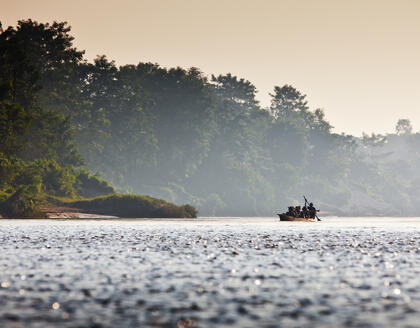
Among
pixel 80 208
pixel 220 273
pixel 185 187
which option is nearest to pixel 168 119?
pixel 185 187

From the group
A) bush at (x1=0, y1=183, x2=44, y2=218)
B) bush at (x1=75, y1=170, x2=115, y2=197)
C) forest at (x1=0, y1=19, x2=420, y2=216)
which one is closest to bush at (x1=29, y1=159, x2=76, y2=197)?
forest at (x1=0, y1=19, x2=420, y2=216)

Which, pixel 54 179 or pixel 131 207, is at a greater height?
pixel 54 179

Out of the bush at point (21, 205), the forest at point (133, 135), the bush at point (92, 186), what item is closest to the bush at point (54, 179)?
the forest at point (133, 135)

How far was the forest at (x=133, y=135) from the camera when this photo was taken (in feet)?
285

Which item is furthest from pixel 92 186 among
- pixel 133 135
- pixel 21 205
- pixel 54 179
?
pixel 133 135

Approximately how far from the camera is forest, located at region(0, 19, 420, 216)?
8681 cm

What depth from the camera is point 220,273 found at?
2266cm

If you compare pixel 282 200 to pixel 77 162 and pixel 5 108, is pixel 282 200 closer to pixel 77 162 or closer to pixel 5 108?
pixel 77 162

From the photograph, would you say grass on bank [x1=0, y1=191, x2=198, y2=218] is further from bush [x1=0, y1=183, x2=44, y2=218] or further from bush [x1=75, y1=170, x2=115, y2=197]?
bush [x1=75, y1=170, x2=115, y2=197]

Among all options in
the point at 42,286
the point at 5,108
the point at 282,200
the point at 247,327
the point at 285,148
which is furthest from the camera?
the point at 285,148

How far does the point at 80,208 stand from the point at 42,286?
67938 mm

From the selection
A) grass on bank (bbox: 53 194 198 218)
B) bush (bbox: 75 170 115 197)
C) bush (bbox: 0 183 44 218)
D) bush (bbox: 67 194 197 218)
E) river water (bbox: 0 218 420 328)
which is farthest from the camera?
bush (bbox: 75 170 115 197)

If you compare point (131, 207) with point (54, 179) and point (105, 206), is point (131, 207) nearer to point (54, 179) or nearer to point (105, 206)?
point (105, 206)

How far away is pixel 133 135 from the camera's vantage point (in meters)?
141
